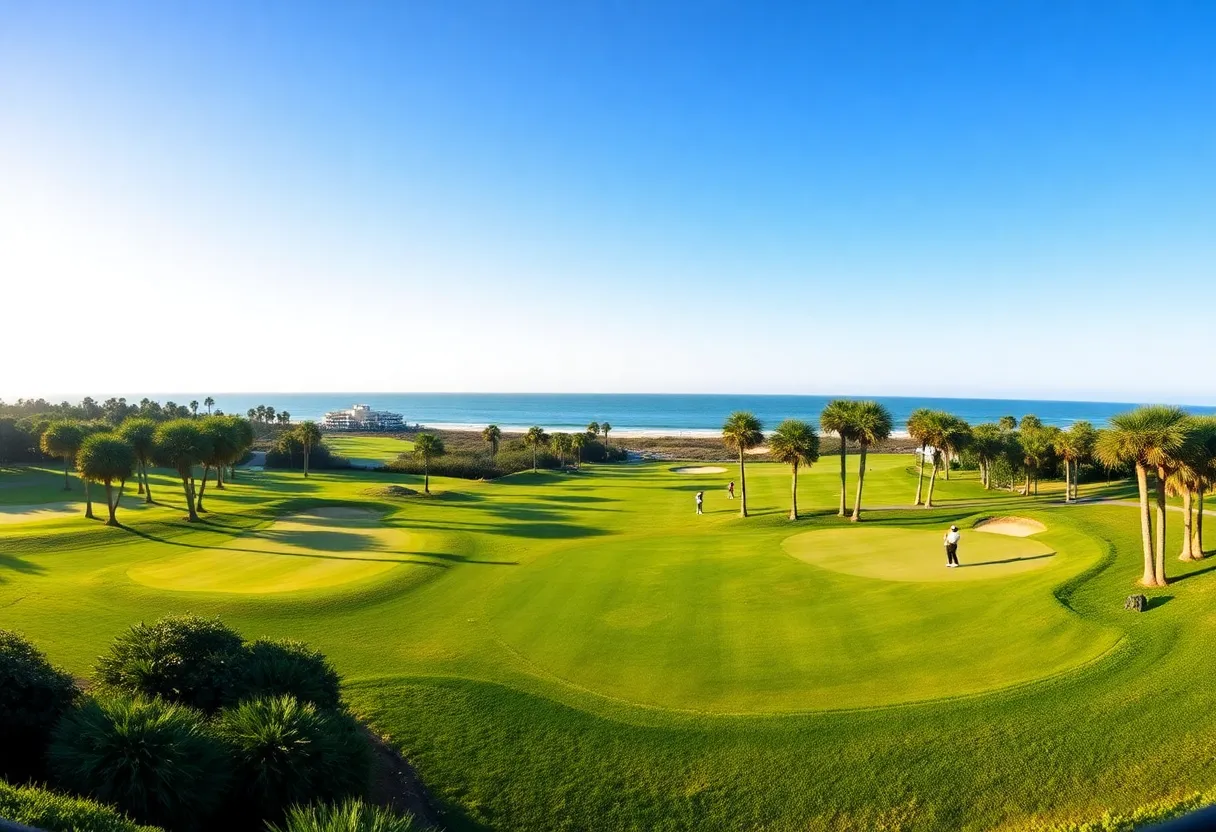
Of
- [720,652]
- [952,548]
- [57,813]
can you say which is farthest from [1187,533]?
[57,813]

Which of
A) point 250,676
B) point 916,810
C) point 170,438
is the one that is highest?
point 170,438

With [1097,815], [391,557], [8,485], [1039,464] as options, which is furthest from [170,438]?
[1039,464]

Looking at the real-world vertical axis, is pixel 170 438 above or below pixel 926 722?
above

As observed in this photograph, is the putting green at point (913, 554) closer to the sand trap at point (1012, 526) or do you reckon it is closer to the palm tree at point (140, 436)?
the sand trap at point (1012, 526)

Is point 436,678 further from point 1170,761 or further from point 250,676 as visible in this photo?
point 1170,761

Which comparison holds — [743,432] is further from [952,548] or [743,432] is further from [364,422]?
[364,422]

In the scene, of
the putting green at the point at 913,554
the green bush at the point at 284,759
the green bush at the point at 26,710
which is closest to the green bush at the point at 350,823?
the green bush at the point at 284,759

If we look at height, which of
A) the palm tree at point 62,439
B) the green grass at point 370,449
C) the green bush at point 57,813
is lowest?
the green grass at point 370,449

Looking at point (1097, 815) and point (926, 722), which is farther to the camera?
point (926, 722)

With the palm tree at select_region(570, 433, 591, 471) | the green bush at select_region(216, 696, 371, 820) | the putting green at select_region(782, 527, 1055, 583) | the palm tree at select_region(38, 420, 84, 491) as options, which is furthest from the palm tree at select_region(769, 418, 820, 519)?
the palm tree at select_region(570, 433, 591, 471)
